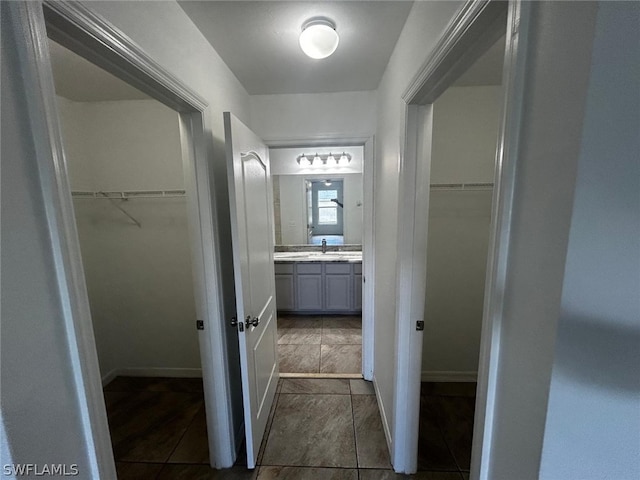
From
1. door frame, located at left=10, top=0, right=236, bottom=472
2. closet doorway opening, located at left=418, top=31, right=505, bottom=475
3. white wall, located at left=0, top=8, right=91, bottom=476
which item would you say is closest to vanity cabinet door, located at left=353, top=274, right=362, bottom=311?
closet doorway opening, located at left=418, top=31, right=505, bottom=475

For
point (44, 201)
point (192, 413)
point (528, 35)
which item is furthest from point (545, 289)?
point (192, 413)

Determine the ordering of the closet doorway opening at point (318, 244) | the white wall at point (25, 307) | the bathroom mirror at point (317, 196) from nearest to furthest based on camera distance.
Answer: the white wall at point (25, 307) → the closet doorway opening at point (318, 244) → the bathroom mirror at point (317, 196)

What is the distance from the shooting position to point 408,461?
148 cm

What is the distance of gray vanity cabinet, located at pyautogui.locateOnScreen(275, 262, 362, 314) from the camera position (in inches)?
137

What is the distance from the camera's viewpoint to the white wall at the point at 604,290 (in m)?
0.39

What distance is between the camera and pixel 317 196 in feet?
12.4

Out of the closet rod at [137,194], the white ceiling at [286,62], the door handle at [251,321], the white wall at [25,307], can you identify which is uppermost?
the white ceiling at [286,62]

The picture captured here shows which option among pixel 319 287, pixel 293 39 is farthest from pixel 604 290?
pixel 319 287

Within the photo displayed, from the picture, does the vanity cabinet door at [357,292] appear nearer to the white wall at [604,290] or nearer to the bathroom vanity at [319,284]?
the bathroom vanity at [319,284]

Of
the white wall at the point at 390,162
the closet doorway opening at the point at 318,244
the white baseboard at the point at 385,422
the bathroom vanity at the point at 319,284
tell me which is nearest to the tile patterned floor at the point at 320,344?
the closet doorway opening at the point at 318,244

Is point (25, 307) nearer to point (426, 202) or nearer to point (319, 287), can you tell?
point (426, 202)

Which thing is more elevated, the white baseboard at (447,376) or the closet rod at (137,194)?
the closet rod at (137,194)

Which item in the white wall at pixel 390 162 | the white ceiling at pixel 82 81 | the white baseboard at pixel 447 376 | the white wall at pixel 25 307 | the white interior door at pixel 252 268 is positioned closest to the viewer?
the white wall at pixel 25 307

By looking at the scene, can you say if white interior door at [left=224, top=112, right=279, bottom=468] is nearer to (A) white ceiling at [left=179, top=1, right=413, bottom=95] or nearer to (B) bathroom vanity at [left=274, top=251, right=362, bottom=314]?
(A) white ceiling at [left=179, top=1, right=413, bottom=95]
